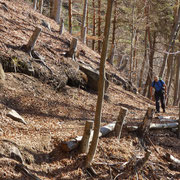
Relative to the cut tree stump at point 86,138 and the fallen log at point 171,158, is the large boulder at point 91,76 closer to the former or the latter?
the fallen log at point 171,158

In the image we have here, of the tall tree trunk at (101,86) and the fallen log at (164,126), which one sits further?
the fallen log at (164,126)

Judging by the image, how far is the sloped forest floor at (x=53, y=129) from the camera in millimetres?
4953

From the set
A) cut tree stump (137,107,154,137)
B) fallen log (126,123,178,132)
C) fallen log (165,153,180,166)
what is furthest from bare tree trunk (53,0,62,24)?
fallen log (165,153,180,166)

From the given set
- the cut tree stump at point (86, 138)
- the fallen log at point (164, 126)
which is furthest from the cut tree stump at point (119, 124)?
the fallen log at point (164, 126)

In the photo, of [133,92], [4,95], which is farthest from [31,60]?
[133,92]

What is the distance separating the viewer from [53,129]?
6.18m

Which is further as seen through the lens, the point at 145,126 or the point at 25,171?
the point at 145,126

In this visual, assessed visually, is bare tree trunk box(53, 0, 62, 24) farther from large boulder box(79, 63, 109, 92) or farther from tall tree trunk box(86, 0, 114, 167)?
tall tree trunk box(86, 0, 114, 167)

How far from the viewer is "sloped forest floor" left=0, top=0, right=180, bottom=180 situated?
4953 millimetres

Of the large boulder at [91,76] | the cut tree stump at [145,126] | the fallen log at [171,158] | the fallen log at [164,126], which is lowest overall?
the fallen log at [171,158]

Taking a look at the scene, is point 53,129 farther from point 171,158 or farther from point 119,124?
point 171,158

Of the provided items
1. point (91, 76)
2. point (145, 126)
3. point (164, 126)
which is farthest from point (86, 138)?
point (91, 76)

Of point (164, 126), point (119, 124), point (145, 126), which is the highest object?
point (119, 124)

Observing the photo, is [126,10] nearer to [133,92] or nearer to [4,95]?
[133,92]
